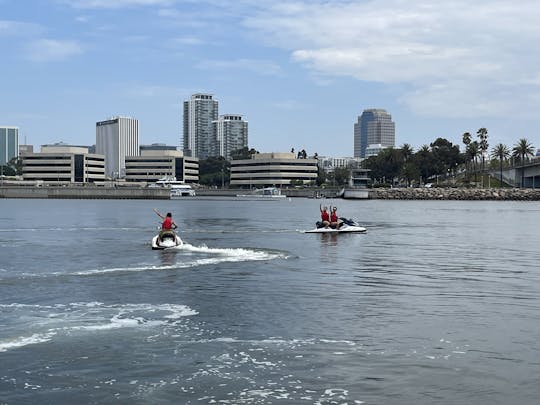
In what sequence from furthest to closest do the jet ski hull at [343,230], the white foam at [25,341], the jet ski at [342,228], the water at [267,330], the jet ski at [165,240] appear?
the jet ski at [342,228] < the jet ski hull at [343,230] < the jet ski at [165,240] < the white foam at [25,341] < the water at [267,330]

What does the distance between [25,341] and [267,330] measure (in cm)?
714

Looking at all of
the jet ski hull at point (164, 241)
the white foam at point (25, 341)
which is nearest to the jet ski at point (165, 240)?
the jet ski hull at point (164, 241)

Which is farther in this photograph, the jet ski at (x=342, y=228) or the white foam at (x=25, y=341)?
the jet ski at (x=342, y=228)

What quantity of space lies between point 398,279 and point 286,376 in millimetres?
18348

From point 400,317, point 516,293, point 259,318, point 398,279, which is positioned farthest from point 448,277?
point 259,318

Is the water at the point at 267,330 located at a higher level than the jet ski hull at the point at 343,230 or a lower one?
lower

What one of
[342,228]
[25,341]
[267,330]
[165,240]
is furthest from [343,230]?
[25,341]

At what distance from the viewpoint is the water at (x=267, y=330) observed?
16.1 meters

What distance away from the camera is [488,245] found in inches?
2226

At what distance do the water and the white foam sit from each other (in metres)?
0.11

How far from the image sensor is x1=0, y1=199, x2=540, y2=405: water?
1609cm

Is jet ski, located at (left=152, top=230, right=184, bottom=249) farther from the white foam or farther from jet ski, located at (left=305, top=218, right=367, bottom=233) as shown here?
the white foam

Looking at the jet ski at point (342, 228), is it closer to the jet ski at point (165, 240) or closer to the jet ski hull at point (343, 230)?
the jet ski hull at point (343, 230)

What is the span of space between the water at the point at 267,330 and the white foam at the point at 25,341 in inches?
4.3
